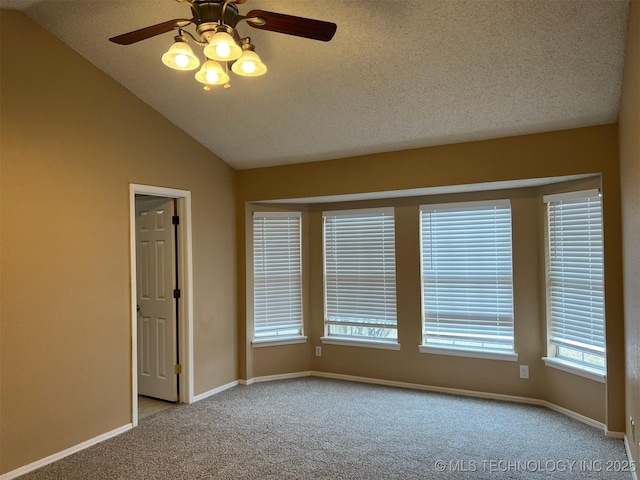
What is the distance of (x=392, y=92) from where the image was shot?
3.52 metres

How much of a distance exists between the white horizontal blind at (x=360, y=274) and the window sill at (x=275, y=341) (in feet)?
1.19

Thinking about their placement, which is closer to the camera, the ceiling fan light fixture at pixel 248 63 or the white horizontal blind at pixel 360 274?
the ceiling fan light fixture at pixel 248 63

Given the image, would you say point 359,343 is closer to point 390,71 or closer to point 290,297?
point 290,297

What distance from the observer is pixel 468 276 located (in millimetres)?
4562

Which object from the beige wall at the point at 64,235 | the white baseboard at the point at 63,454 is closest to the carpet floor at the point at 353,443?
the white baseboard at the point at 63,454

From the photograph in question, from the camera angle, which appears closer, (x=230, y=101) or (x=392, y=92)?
(x=392, y=92)

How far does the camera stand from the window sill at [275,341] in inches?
200

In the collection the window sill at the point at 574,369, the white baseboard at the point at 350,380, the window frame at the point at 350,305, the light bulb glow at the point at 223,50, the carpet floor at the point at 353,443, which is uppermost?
the light bulb glow at the point at 223,50

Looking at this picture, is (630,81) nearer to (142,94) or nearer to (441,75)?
(441,75)

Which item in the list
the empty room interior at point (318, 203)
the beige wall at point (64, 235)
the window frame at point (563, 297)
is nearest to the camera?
the empty room interior at point (318, 203)

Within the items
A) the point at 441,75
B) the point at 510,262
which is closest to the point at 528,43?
the point at 441,75

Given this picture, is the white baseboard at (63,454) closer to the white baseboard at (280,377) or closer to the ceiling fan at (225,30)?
the white baseboard at (280,377)

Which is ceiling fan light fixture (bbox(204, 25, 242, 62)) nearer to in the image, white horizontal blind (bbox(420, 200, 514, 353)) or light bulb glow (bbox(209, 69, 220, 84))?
light bulb glow (bbox(209, 69, 220, 84))

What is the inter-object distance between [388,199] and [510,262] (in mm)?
1394
